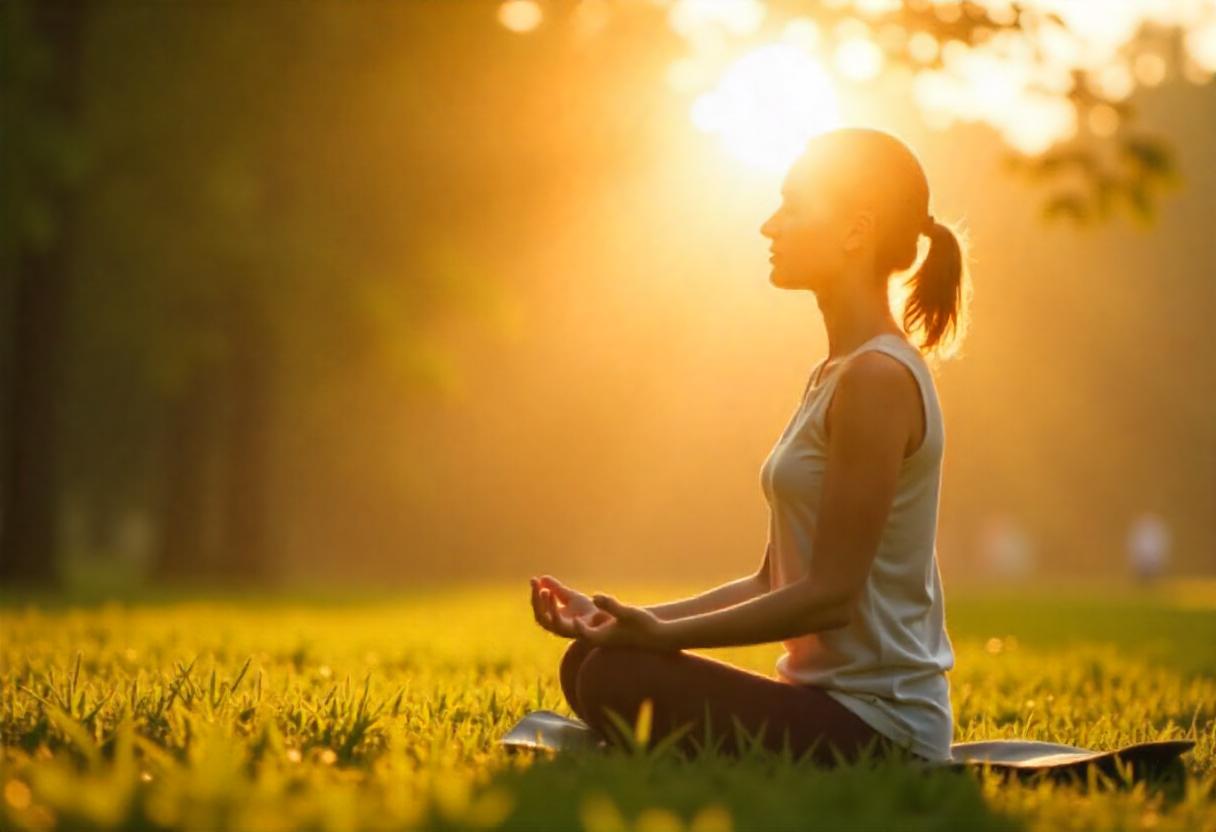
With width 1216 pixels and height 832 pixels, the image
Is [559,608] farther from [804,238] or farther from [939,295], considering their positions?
[939,295]

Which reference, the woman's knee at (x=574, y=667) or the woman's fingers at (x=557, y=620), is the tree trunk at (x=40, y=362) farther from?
the woman's fingers at (x=557, y=620)

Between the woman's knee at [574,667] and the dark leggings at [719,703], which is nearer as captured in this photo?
the dark leggings at [719,703]

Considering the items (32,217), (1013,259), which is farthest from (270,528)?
(1013,259)

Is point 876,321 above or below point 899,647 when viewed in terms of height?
above

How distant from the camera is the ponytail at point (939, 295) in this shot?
4805 mm

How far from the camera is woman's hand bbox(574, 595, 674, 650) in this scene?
442 centimetres

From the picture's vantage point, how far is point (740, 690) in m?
4.61

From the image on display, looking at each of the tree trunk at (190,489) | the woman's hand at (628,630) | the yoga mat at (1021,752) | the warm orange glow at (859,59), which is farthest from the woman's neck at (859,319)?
the tree trunk at (190,489)

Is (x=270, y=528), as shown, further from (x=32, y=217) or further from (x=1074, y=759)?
(x=1074, y=759)

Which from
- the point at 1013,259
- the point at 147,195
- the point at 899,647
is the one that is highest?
the point at 1013,259

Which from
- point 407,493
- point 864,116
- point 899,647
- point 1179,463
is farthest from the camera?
point 1179,463

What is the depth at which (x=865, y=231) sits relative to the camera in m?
4.70

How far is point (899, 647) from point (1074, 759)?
21.8 inches

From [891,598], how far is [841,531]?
339mm
